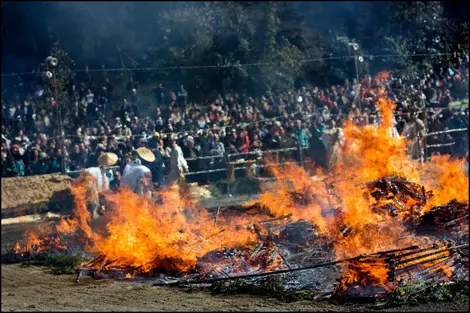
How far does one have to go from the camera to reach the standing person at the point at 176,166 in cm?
1480

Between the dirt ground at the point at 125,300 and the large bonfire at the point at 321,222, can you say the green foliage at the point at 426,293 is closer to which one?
the dirt ground at the point at 125,300

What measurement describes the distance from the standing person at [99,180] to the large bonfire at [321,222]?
1.63 meters

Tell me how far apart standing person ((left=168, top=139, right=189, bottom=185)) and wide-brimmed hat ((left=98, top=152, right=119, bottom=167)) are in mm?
1785

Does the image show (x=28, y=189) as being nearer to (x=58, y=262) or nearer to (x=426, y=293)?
(x=58, y=262)

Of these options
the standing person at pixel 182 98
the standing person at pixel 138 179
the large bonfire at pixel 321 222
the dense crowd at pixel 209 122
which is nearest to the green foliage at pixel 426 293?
the large bonfire at pixel 321 222

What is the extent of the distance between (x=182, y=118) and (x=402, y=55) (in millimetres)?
9795

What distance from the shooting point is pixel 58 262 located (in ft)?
33.9

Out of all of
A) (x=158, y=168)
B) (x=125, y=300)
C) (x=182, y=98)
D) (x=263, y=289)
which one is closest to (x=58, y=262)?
(x=125, y=300)

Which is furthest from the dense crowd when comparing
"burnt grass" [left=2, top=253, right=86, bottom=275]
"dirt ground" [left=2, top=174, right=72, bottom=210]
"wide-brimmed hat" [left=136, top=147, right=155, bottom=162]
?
"burnt grass" [left=2, top=253, right=86, bottom=275]

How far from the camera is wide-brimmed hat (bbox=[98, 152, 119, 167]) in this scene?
15469mm

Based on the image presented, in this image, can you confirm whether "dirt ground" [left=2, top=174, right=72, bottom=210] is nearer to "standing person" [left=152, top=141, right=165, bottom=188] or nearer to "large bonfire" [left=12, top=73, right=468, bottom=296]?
"standing person" [left=152, top=141, right=165, bottom=188]

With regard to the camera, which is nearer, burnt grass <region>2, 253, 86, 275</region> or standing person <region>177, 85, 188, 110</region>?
burnt grass <region>2, 253, 86, 275</region>

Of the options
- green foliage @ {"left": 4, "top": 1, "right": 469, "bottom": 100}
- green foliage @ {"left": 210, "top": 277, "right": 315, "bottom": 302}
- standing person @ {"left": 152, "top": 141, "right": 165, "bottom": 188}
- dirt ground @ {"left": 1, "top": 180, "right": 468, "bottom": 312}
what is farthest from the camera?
green foliage @ {"left": 4, "top": 1, "right": 469, "bottom": 100}

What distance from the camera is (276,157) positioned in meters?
18.8
